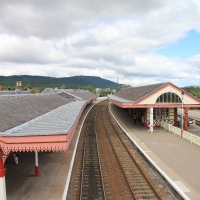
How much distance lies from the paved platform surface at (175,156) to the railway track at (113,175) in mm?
746

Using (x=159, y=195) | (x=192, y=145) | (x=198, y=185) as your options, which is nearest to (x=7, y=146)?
(x=159, y=195)

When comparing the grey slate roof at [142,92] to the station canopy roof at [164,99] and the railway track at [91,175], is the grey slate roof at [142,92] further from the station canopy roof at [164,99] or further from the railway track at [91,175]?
the railway track at [91,175]

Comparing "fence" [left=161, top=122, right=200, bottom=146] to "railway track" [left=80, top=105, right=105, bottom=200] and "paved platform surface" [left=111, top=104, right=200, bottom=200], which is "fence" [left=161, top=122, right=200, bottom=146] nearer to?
"paved platform surface" [left=111, top=104, right=200, bottom=200]

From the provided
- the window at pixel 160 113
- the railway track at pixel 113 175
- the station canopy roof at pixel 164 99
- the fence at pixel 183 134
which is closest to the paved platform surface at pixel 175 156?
the fence at pixel 183 134

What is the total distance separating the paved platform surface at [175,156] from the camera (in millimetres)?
12913

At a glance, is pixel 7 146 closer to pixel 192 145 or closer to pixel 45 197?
pixel 45 197

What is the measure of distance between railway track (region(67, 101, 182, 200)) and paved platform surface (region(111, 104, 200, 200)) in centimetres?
75

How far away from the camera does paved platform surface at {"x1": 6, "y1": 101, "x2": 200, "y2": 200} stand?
39.5 ft

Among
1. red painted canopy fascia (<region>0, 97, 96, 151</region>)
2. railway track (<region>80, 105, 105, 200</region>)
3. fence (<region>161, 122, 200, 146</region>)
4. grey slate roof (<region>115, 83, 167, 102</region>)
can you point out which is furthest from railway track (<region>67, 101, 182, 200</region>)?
grey slate roof (<region>115, 83, 167, 102</region>)

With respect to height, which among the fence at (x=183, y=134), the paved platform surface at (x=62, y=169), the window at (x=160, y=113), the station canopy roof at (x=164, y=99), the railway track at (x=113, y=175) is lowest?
the railway track at (x=113, y=175)

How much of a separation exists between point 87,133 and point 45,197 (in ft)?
55.7

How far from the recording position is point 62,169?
15.5 meters

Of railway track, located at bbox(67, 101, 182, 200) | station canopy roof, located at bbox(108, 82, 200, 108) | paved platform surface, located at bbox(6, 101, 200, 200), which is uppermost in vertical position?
station canopy roof, located at bbox(108, 82, 200, 108)

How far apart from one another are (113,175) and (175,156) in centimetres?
579
